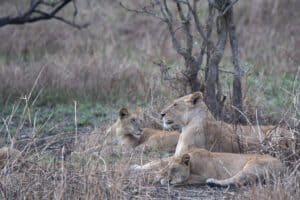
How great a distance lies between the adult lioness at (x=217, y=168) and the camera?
7.32m

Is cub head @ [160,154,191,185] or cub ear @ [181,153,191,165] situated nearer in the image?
cub head @ [160,154,191,185]

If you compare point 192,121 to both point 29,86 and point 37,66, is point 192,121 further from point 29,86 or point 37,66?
point 37,66

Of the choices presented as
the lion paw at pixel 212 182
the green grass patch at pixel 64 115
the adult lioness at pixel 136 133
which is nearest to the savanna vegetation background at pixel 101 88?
the green grass patch at pixel 64 115

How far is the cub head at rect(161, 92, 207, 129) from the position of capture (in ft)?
27.4

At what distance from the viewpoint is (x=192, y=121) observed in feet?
27.5

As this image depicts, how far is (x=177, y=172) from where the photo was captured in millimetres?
7461

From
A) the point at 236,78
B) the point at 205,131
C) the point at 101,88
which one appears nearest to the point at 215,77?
the point at 236,78

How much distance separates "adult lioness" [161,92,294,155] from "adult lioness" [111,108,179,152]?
84cm

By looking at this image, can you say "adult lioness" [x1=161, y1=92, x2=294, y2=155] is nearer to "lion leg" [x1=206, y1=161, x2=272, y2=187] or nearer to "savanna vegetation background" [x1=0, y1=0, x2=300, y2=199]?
"savanna vegetation background" [x1=0, y1=0, x2=300, y2=199]

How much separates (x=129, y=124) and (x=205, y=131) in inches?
65.2

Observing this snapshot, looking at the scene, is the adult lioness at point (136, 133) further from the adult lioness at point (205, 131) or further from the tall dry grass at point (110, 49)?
the adult lioness at point (205, 131)

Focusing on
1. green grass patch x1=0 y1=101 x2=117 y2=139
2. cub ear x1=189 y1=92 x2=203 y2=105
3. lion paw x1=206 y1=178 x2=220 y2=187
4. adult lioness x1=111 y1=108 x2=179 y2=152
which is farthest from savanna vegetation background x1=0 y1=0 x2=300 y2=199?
cub ear x1=189 y1=92 x2=203 y2=105

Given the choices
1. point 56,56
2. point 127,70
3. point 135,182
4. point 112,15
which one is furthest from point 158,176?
point 112,15

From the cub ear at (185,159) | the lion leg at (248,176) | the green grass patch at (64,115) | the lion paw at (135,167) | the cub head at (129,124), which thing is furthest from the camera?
the green grass patch at (64,115)
